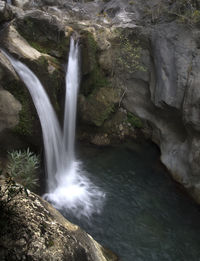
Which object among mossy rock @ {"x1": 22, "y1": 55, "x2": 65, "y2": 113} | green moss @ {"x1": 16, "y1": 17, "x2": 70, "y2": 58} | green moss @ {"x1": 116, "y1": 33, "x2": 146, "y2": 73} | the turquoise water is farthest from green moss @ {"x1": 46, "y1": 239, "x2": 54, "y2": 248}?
green moss @ {"x1": 116, "y1": 33, "x2": 146, "y2": 73}

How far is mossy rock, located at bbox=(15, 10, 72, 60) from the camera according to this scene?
959 cm

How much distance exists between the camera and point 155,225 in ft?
23.9

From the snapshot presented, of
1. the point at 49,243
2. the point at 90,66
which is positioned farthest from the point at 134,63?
the point at 49,243

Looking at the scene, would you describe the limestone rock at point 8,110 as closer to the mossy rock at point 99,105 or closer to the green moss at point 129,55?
the mossy rock at point 99,105

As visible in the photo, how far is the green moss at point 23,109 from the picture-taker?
7012mm

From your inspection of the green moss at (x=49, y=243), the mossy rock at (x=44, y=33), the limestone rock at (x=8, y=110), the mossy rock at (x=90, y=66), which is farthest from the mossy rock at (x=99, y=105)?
the green moss at (x=49, y=243)

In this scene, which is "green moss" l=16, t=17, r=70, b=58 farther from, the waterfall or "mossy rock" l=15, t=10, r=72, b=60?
the waterfall

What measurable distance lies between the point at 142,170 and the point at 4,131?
5938 mm

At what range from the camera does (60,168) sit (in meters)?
8.81

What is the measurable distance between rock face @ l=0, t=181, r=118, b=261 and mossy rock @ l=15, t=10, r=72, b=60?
27.9 feet

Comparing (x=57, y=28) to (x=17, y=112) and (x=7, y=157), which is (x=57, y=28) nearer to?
(x=17, y=112)

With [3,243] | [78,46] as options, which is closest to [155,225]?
[3,243]

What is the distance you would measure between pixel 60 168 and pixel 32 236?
6.35m

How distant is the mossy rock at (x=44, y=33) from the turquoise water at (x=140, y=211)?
4.69 metres
